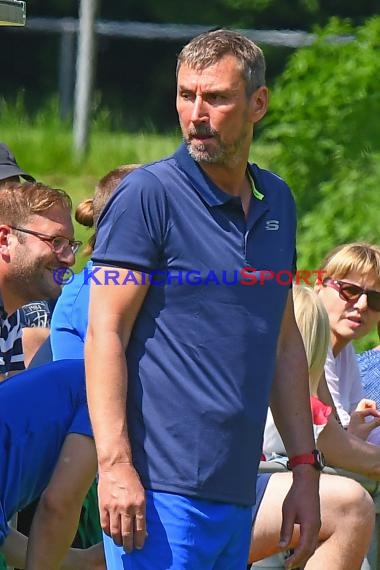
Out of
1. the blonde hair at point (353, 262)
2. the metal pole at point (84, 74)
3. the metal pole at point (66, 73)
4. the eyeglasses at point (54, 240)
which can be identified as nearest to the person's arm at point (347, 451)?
the blonde hair at point (353, 262)

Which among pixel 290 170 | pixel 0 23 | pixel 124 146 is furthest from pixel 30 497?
pixel 124 146

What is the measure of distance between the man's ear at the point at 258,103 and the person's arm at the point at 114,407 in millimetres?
581

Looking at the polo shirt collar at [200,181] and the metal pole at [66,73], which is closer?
the polo shirt collar at [200,181]

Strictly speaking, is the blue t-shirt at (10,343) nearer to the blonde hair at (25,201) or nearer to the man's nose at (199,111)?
the blonde hair at (25,201)

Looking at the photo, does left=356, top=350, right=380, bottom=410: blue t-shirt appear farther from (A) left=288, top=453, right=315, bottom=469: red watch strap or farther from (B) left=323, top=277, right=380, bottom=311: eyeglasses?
(A) left=288, top=453, right=315, bottom=469: red watch strap

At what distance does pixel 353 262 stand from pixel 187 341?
2280mm

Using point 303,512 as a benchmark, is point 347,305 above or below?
below

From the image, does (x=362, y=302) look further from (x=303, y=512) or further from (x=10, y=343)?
(x=303, y=512)

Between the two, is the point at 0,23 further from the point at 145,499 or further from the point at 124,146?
the point at 124,146

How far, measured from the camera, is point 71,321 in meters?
4.31

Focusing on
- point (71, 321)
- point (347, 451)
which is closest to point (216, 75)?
point (71, 321)

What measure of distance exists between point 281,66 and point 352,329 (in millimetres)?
13063

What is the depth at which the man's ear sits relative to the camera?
3.26 meters

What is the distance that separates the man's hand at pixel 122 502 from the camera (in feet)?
9.68
